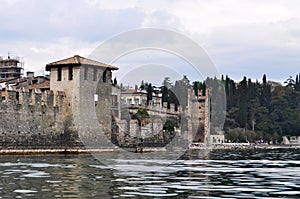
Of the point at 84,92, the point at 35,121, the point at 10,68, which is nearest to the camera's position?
the point at 35,121

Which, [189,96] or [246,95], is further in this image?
[246,95]

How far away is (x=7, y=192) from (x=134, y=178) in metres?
4.86

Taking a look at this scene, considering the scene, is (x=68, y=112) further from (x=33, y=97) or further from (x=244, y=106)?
(x=244, y=106)

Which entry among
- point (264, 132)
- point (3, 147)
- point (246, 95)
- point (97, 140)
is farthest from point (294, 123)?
point (3, 147)

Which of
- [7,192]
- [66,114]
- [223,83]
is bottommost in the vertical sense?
[7,192]

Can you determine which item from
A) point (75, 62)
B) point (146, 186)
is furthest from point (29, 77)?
point (146, 186)

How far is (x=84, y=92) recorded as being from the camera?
47094 mm

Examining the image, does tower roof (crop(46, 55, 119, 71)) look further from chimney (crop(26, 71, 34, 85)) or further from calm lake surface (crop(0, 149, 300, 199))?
calm lake surface (crop(0, 149, 300, 199))

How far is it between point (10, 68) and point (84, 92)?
31.8m

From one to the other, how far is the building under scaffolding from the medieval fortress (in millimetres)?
18453

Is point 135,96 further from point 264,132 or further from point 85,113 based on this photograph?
point 85,113

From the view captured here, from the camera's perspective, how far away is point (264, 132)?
3994 inches

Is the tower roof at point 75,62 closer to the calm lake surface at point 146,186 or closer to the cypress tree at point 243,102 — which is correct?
the calm lake surface at point 146,186

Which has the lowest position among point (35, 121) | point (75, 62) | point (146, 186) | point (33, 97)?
point (146, 186)
